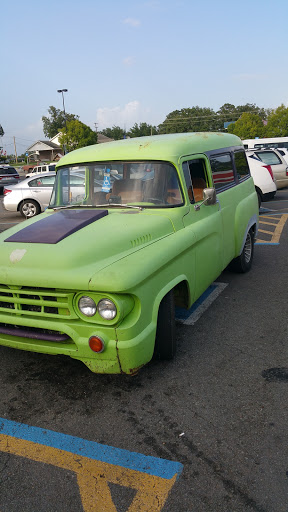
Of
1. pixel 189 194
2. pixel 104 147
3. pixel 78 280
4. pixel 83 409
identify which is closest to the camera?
pixel 78 280

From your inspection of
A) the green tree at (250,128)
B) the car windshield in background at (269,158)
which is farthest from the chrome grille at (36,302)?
the green tree at (250,128)

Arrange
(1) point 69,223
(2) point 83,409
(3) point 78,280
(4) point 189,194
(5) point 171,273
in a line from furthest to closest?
1. (4) point 189,194
2. (1) point 69,223
3. (5) point 171,273
4. (2) point 83,409
5. (3) point 78,280

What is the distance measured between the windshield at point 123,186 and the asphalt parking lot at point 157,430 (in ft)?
4.72

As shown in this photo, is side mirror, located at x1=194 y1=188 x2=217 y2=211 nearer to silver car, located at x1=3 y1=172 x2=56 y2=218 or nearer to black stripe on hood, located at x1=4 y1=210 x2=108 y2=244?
black stripe on hood, located at x1=4 y1=210 x2=108 y2=244

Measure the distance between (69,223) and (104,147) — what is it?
125 cm

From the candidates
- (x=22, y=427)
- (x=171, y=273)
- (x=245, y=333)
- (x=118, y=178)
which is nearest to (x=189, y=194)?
(x=118, y=178)

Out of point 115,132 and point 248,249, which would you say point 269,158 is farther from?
point 115,132

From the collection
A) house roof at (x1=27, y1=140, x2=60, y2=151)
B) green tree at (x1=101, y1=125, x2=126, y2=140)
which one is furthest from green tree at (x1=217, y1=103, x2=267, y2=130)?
house roof at (x1=27, y1=140, x2=60, y2=151)

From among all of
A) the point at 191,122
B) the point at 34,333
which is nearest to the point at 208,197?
the point at 34,333

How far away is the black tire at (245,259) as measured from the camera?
5.79 meters

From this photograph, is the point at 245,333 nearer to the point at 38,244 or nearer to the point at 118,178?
the point at 118,178

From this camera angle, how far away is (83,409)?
116 inches

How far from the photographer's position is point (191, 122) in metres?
111

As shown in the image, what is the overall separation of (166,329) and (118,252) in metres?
0.79
